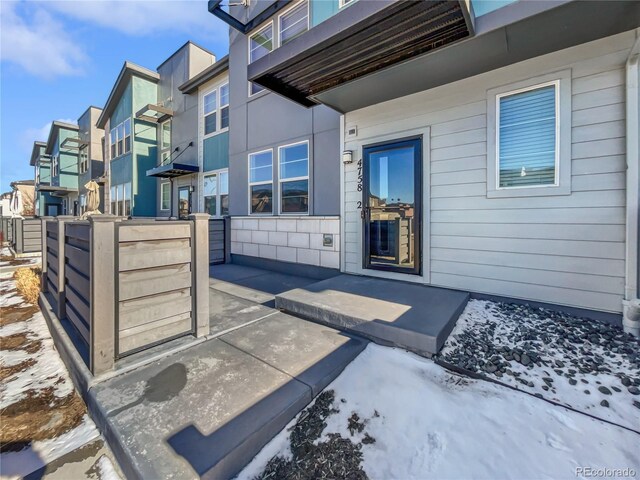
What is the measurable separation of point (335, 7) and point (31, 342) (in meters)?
5.28

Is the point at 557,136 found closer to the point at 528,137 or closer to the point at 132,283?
the point at 528,137

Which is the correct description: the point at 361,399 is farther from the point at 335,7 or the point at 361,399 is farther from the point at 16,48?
the point at 16,48

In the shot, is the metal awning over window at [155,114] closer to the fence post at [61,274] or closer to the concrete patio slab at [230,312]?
the fence post at [61,274]

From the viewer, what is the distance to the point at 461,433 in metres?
1.59

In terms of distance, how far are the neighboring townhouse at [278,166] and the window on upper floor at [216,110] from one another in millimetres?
838

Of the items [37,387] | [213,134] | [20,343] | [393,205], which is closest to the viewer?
[37,387]

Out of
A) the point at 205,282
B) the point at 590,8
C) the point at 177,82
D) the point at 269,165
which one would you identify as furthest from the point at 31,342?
the point at 177,82

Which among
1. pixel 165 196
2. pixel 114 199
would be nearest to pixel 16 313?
→ pixel 165 196

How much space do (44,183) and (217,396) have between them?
30.8 metres

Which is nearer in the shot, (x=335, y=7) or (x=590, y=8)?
(x=590, y=8)

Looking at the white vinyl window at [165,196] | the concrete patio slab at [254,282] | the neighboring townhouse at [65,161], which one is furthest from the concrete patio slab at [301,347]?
the neighboring townhouse at [65,161]

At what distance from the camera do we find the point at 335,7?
365cm

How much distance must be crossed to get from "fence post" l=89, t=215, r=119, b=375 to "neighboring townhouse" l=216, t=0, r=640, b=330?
2759mm

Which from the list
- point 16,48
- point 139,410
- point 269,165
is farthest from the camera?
point 16,48
